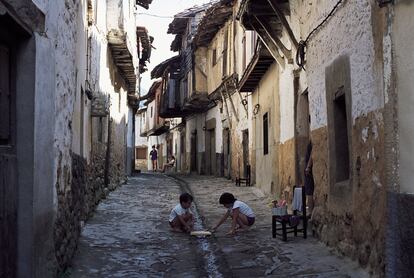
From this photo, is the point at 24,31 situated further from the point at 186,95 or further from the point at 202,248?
the point at 186,95

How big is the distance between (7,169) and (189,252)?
11.8ft

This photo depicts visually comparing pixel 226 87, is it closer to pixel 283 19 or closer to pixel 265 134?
pixel 265 134

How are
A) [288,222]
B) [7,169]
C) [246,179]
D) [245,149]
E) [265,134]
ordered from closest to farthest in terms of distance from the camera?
[7,169] → [288,222] → [265,134] → [246,179] → [245,149]

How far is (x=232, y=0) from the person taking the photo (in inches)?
705

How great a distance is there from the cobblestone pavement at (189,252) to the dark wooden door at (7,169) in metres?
1.74

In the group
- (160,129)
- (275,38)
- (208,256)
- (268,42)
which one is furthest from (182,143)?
(208,256)

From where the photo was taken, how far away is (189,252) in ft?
23.6

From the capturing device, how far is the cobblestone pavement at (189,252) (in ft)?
19.6

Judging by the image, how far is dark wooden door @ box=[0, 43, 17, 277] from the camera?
4.02m

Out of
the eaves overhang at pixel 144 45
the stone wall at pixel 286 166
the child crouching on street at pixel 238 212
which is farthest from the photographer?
the eaves overhang at pixel 144 45

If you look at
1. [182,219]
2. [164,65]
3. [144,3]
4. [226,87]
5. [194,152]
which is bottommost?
[182,219]

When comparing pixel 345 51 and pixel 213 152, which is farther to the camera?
pixel 213 152

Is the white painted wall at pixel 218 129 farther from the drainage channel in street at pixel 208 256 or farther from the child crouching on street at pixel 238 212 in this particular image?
the child crouching on street at pixel 238 212

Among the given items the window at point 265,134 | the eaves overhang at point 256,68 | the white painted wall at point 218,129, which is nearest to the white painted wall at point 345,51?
the eaves overhang at point 256,68
